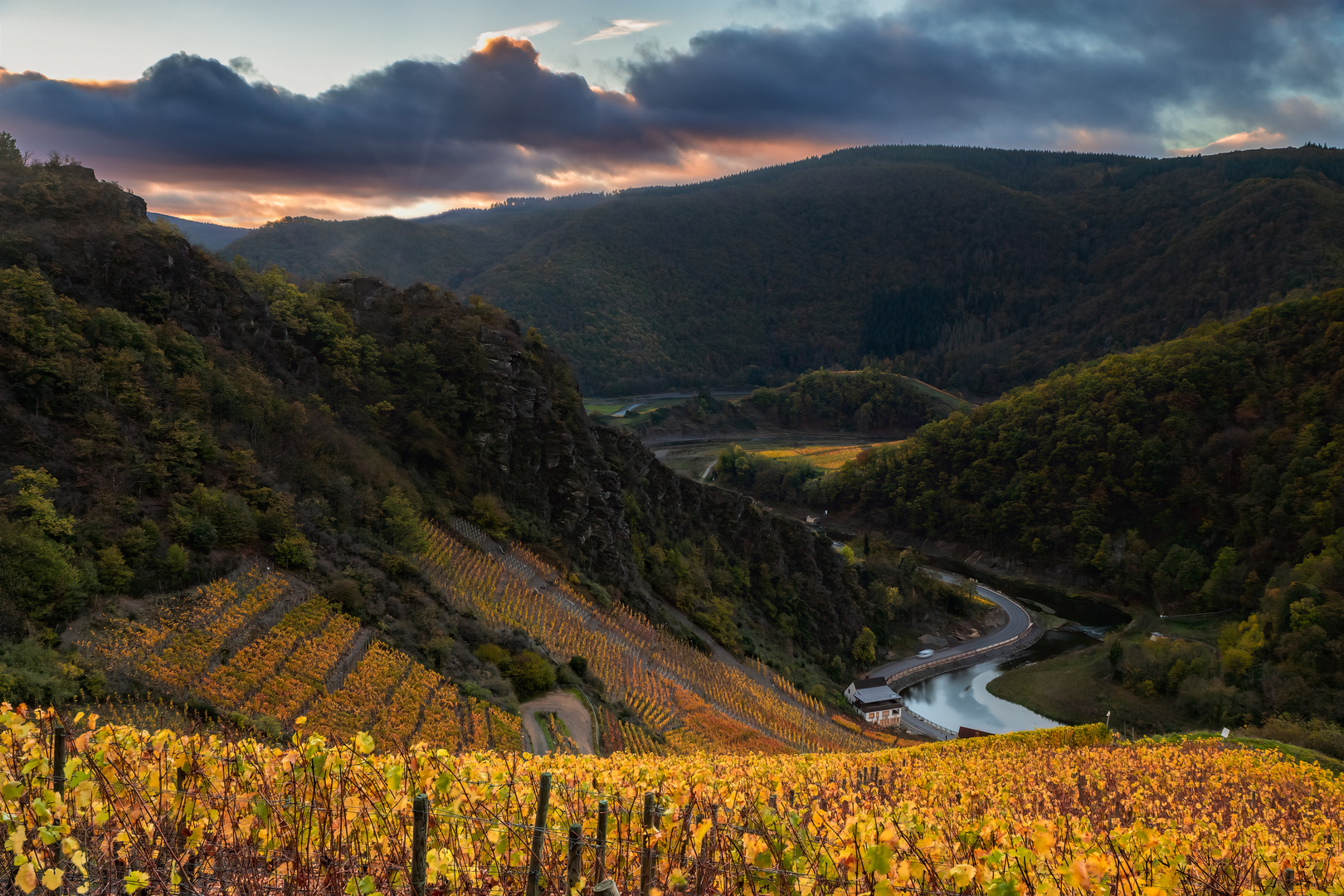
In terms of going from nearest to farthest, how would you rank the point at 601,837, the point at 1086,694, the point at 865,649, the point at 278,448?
the point at 601,837
the point at 278,448
the point at 1086,694
the point at 865,649

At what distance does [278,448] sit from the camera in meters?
30.8

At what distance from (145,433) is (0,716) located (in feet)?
71.8

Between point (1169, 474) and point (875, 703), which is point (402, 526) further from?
point (1169, 474)

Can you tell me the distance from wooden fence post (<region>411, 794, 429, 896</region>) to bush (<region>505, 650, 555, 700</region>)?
21.6 m

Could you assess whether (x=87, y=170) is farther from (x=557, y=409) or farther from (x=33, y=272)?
(x=557, y=409)

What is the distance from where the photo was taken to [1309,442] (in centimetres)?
8344

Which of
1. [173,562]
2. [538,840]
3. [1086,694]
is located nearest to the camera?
[538,840]

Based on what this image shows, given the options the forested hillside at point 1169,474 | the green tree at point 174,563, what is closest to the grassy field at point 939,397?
the forested hillside at point 1169,474

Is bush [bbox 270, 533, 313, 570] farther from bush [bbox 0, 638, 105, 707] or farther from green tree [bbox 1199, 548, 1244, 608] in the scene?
green tree [bbox 1199, 548, 1244, 608]

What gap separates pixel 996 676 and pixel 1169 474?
49614 mm

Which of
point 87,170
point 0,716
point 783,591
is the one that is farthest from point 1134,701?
point 87,170

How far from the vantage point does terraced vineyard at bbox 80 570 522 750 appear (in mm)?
18031

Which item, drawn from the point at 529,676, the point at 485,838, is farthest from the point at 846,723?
the point at 485,838

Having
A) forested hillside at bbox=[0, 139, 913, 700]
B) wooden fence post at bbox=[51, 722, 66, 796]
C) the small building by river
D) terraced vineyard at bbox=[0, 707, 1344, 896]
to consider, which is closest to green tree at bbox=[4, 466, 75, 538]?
forested hillside at bbox=[0, 139, 913, 700]
